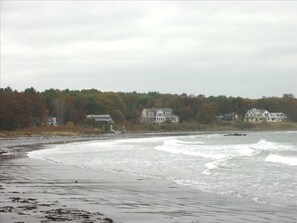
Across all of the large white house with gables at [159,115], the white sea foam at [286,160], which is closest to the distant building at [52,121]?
the large white house with gables at [159,115]

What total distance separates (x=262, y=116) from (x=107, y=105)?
200ft

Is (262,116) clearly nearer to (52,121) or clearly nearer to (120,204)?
(52,121)

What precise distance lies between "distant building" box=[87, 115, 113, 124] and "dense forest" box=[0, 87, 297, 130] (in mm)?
2605

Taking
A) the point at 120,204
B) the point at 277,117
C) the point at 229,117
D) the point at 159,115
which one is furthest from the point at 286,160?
the point at 277,117

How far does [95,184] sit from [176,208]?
21.3 ft

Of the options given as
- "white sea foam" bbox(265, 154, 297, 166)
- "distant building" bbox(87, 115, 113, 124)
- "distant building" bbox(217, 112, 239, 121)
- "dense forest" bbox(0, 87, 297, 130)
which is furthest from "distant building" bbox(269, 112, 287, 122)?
"white sea foam" bbox(265, 154, 297, 166)

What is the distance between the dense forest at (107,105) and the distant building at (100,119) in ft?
8.55

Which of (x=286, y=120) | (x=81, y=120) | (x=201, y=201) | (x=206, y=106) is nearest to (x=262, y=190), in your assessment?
(x=201, y=201)

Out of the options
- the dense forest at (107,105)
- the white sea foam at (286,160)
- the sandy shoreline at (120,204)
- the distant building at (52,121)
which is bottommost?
the white sea foam at (286,160)

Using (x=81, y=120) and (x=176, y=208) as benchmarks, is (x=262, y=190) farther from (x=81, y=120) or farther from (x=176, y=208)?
(x=81, y=120)

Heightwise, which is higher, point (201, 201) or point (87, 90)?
point (87, 90)

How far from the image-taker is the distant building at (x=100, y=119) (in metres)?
135

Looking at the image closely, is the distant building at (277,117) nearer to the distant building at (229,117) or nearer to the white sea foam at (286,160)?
the distant building at (229,117)

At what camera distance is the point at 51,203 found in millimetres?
13500
